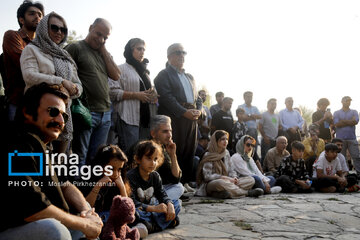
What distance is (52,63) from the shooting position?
3.20 metres

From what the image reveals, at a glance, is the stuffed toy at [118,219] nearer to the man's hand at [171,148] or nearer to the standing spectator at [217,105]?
the man's hand at [171,148]

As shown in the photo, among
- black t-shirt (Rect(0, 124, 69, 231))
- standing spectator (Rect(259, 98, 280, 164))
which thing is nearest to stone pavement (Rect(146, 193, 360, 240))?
black t-shirt (Rect(0, 124, 69, 231))

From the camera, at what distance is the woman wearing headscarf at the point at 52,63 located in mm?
3014

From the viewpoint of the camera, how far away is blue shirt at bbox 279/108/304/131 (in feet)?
27.1

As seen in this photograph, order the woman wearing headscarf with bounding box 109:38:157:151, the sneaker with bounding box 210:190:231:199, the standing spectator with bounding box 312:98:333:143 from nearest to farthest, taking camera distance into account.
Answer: the woman wearing headscarf with bounding box 109:38:157:151 → the sneaker with bounding box 210:190:231:199 → the standing spectator with bounding box 312:98:333:143

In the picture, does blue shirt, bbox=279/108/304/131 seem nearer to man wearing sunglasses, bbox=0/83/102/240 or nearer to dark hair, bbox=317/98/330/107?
dark hair, bbox=317/98/330/107

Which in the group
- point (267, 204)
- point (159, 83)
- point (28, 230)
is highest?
point (159, 83)

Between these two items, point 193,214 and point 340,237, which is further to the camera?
point 193,214

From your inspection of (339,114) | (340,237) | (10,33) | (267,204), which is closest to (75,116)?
(10,33)

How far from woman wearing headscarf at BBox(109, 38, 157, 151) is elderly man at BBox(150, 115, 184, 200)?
33 cm

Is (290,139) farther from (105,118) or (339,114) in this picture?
(105,118)

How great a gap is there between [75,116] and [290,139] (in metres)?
5.99

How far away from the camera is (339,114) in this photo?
27.9 feet

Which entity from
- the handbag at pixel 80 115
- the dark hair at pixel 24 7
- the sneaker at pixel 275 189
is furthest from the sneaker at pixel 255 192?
the dark hair at pixel 24 7
